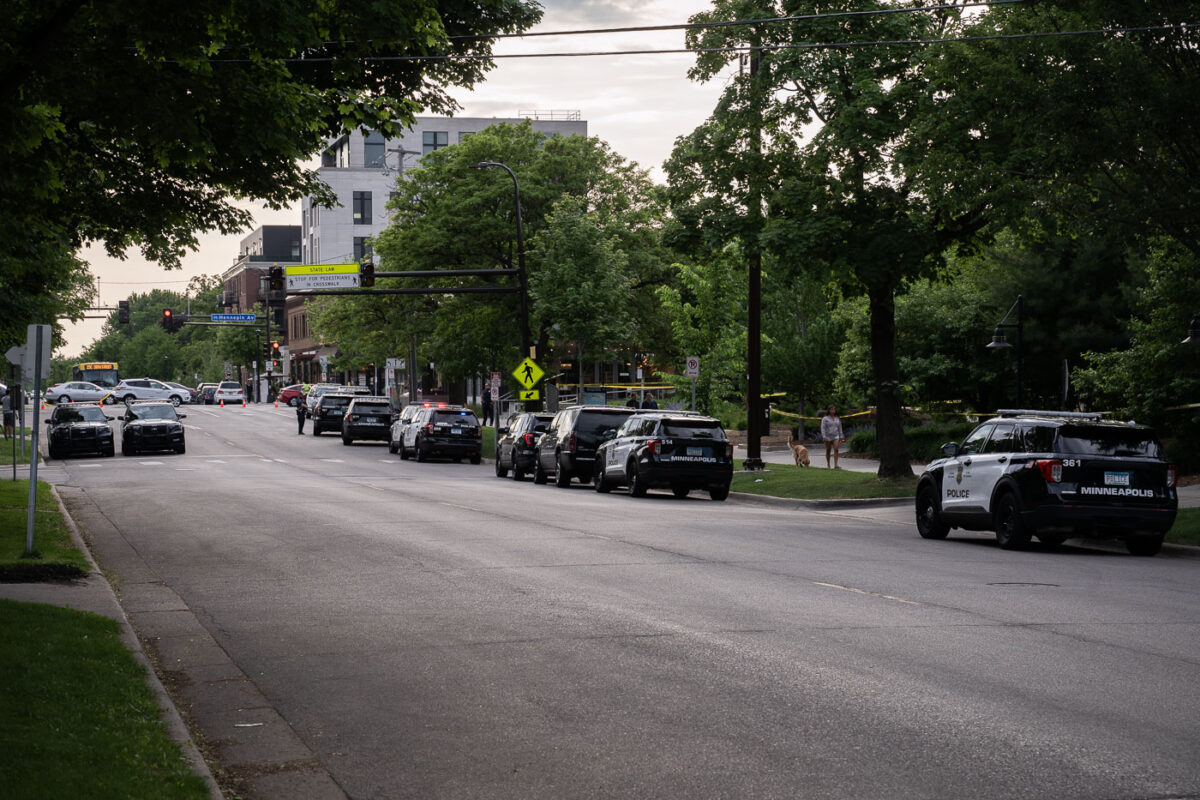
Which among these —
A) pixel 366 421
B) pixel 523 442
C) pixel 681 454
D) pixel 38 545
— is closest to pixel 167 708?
pixel 38 545

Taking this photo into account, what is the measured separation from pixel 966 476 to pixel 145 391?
3373 inches

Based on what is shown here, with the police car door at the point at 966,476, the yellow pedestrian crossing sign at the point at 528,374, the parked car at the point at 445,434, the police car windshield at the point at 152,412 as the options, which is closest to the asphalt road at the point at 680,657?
the police car door at the point at 966,476

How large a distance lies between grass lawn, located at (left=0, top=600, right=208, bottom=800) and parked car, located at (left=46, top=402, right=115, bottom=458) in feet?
113

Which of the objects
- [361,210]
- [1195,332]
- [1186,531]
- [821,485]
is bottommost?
[1186,531]

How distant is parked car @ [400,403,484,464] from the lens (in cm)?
4391

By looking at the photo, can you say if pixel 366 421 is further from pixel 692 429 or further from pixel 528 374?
pixel 692 429

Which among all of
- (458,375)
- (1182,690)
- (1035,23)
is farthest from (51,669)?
(458,375)

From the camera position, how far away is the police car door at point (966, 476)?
19.2 meters

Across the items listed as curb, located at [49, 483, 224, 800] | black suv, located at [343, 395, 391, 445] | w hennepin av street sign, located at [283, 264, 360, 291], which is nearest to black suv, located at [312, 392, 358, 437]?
w hennepin av street sign, located at [283, 264, 360, 291]

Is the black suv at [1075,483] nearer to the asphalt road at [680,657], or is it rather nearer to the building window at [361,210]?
the asphalt road at [680,657]

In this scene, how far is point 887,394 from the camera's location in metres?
28.7

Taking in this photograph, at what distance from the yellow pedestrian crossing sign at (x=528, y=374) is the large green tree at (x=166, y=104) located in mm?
25549

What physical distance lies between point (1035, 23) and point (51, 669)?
1686 centimetres

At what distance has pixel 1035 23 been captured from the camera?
2028cm
